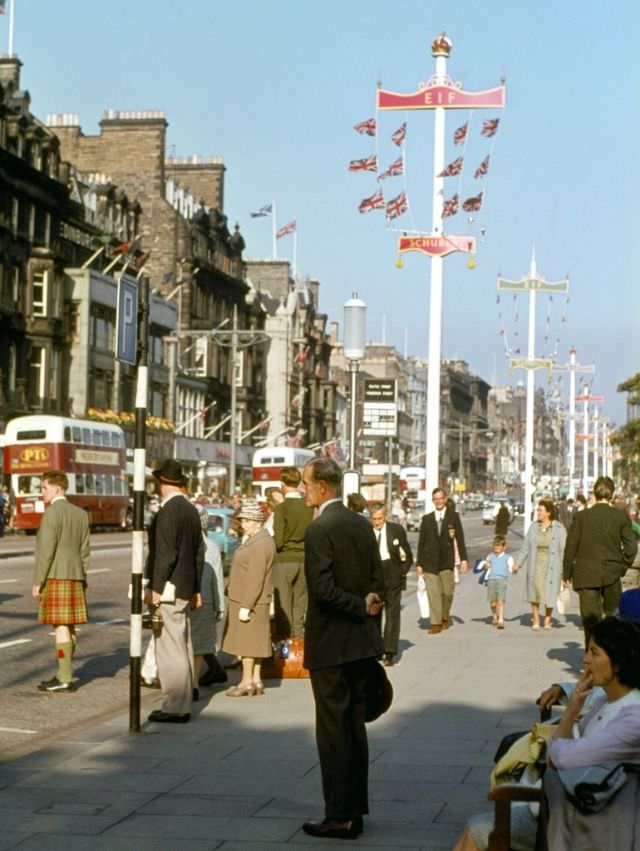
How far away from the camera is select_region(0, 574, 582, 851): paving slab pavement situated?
785 centimetres

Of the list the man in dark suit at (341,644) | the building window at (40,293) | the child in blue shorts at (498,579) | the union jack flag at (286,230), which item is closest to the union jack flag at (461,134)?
the child in blue shorts at (498,579)

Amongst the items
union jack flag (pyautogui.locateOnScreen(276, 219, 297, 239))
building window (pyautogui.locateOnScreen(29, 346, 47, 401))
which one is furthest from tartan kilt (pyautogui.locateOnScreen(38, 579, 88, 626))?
union jack flag (pyautogui.locateOnScreen(276, 219, 297, 239))

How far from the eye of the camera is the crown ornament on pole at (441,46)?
30469mm

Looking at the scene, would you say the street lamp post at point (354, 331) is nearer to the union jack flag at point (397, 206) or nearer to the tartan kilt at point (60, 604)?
the union jack flag at point (397, 206)

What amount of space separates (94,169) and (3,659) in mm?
71923

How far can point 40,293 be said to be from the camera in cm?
6650

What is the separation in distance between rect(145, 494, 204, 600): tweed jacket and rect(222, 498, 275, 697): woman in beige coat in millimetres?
1800

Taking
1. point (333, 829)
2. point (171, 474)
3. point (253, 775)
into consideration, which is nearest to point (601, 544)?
point (171, 474)

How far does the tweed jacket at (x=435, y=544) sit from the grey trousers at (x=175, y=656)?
9.28 m

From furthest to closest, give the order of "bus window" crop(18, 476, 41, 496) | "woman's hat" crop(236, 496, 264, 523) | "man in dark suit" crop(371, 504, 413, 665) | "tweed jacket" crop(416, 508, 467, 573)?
1. "bus window" crop(18, 476, 41, 496)
2. "tweed jacket" crop(416, 508, 467, 573)
3. "man in dark suit" crop(371, 504, 413, 665)
4. "woman's hat" crop(236, 496, 264, 523)

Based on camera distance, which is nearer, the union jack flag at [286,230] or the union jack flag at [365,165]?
the union jack flag at [365,165]

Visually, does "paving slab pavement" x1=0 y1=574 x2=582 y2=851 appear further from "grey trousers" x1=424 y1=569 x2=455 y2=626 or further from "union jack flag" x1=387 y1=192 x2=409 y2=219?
"union jack flag" x1=387 y1=192 x2=409 y2=219

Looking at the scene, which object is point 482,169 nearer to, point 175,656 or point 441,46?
point 441,46

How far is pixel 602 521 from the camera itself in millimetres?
15172
